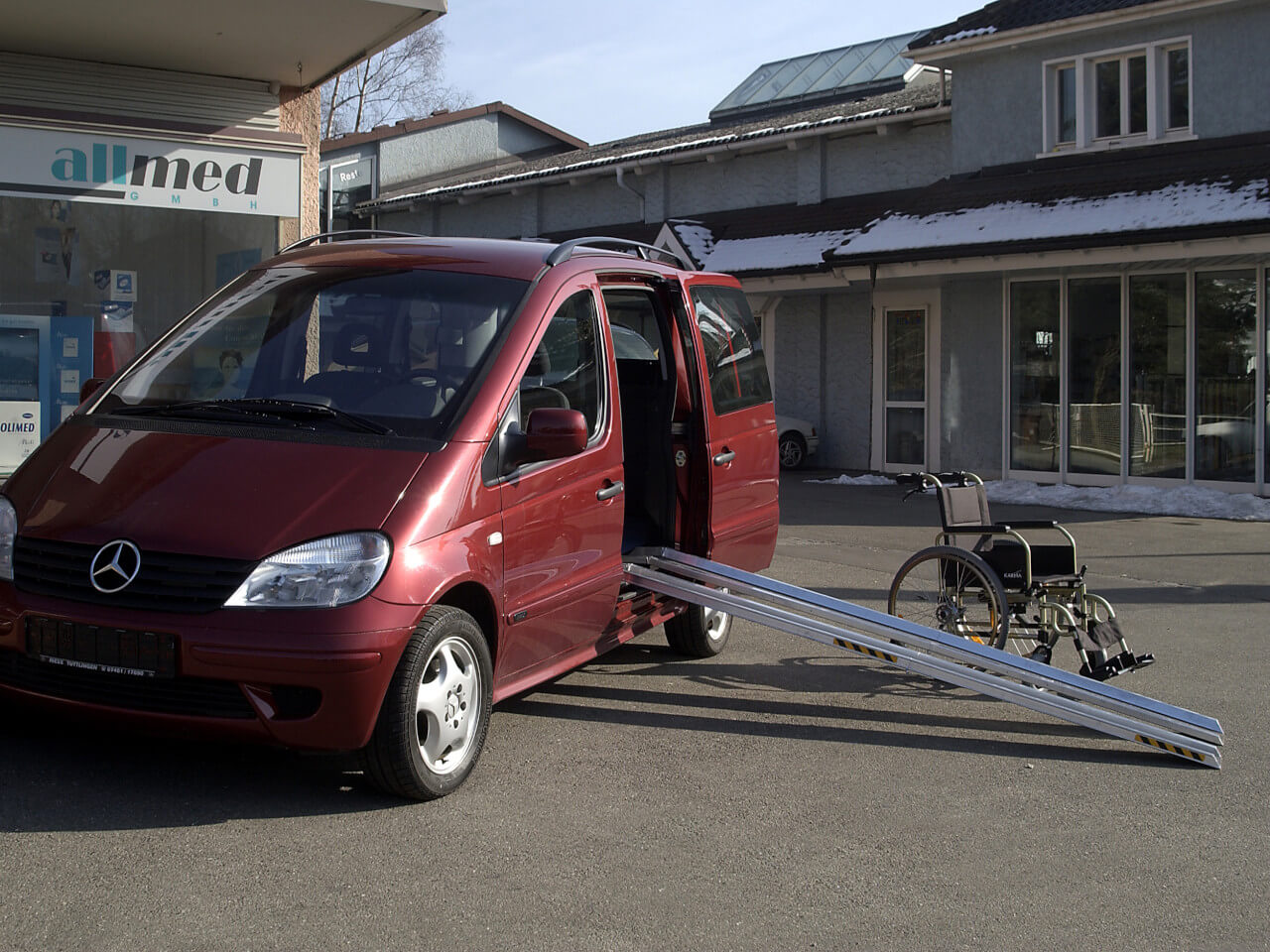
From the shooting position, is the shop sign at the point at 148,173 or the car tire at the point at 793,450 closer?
the shop sign at the point at 148,173

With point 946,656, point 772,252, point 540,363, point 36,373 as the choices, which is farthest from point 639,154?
point 540,363

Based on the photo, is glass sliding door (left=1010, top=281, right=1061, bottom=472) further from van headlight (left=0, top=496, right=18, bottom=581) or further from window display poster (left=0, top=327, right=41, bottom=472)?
van headlight (left=0, top=496, right=18, bottom=581)

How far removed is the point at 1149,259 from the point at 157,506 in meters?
14.3

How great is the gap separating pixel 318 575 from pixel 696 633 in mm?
3205

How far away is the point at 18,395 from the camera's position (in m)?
10.5

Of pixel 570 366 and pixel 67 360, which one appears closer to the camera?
pixel 570 366

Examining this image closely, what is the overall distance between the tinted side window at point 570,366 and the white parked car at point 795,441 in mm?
15300

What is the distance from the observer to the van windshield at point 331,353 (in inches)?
202

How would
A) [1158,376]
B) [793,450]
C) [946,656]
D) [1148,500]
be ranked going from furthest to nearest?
[793,450] < [1158,376] < [1148,500] < [946,656]

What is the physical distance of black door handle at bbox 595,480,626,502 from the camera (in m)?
5.80

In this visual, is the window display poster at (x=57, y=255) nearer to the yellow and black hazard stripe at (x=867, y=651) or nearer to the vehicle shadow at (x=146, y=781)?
the vehicle shadow at (x=146, y=781)

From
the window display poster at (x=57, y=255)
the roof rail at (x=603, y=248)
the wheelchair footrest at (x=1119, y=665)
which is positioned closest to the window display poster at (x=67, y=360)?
the window display poster at (x=57, y=255)

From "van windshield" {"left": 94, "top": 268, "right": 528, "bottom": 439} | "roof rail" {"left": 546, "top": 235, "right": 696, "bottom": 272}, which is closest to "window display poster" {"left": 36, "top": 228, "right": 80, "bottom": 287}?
"roof rail" {"left": 546, "top": 235, "right": 696, "bottom": 272}

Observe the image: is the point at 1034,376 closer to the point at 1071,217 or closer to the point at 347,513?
the point at 1071,217
